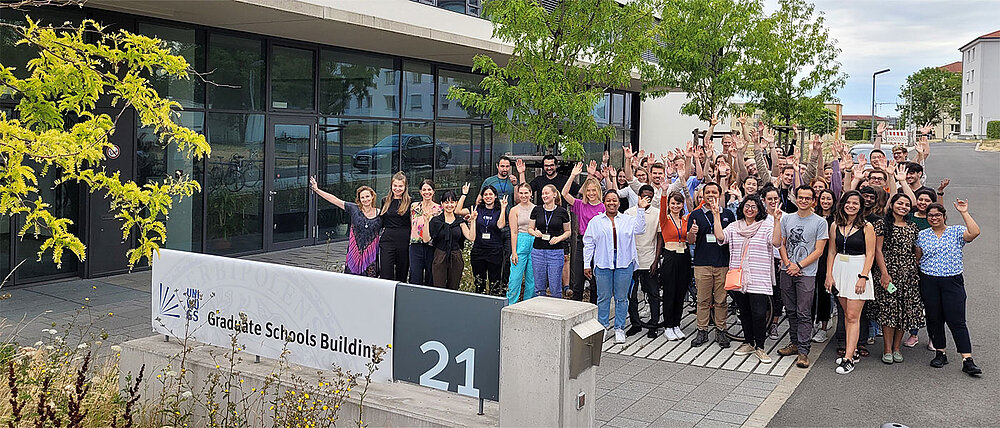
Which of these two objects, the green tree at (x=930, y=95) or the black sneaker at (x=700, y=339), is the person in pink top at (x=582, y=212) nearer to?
the black sneaker at (x=700, y=339)

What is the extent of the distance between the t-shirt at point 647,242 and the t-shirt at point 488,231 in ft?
5.32

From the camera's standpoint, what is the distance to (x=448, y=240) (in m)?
9.99

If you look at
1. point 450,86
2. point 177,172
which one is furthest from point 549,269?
point 450,86

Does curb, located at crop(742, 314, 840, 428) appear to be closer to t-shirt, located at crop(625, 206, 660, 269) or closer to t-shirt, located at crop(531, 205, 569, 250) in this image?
t-shirt, located at crop(625, 206, 660, 269)

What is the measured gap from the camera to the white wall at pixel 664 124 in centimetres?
3216

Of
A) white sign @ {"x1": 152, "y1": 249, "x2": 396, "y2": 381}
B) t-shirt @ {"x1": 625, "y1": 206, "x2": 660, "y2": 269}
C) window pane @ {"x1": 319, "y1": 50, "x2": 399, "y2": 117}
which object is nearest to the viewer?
white sign @ {"x1": 152, "y1": 249, "x2": 396, "y2": 381}

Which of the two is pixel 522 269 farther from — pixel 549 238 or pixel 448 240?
pixel 448 240

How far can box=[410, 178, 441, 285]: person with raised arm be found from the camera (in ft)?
32.4

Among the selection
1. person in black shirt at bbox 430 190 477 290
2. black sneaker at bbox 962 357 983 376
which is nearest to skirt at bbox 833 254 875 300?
black sneaker at bbox 962 357 983 376

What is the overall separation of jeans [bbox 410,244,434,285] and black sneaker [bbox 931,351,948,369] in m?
5.46

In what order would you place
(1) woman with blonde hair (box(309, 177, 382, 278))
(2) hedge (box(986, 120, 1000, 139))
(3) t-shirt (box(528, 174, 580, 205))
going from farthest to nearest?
(2) hedge (box(986, 120, 1000, 139)), (3) t-shirt (box(528, 174, 580, 205)), (1) woman with blonde hair (box(309, 177, 382, 278))

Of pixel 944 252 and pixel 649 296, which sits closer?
pixel 944 252

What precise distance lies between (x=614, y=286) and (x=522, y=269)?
1.20m

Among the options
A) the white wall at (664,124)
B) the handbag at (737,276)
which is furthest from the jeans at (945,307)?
the white wall at (664,124)
